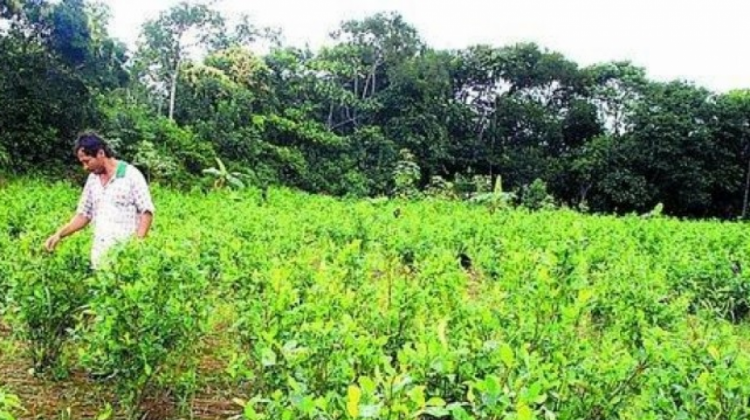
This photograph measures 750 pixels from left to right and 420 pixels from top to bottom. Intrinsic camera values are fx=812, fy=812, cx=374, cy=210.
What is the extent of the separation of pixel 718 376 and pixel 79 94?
18600 millimetres

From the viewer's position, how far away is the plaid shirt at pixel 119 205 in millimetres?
5328

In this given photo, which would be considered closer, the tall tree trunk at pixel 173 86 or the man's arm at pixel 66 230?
the man's arm at pixel 66 230

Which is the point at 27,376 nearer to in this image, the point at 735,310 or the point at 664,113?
Answer: the point at 735,310

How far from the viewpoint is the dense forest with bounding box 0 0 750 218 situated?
2247 cm

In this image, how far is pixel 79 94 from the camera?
19109 millimetres

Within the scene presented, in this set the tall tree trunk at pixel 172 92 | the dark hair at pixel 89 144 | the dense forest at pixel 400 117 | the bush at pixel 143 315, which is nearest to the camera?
the bush at pixel 143 315

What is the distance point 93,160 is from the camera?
5.27m

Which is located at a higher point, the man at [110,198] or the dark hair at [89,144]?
the dark hair at [89,144]

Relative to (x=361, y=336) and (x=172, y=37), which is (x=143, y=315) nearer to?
(x=361, y=336)

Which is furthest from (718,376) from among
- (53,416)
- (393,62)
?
(393,62)

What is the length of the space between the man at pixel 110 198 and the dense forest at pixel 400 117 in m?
14.6

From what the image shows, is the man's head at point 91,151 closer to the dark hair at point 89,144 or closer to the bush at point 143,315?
the dark hair at point 89,144

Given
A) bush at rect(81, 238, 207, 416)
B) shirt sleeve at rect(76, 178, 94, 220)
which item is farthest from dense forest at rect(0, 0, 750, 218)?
bush at rect(81, 238, 207, 416)

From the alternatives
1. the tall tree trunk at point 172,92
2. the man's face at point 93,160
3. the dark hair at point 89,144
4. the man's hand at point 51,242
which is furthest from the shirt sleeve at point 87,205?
the tall tree trunk at point 172,92
